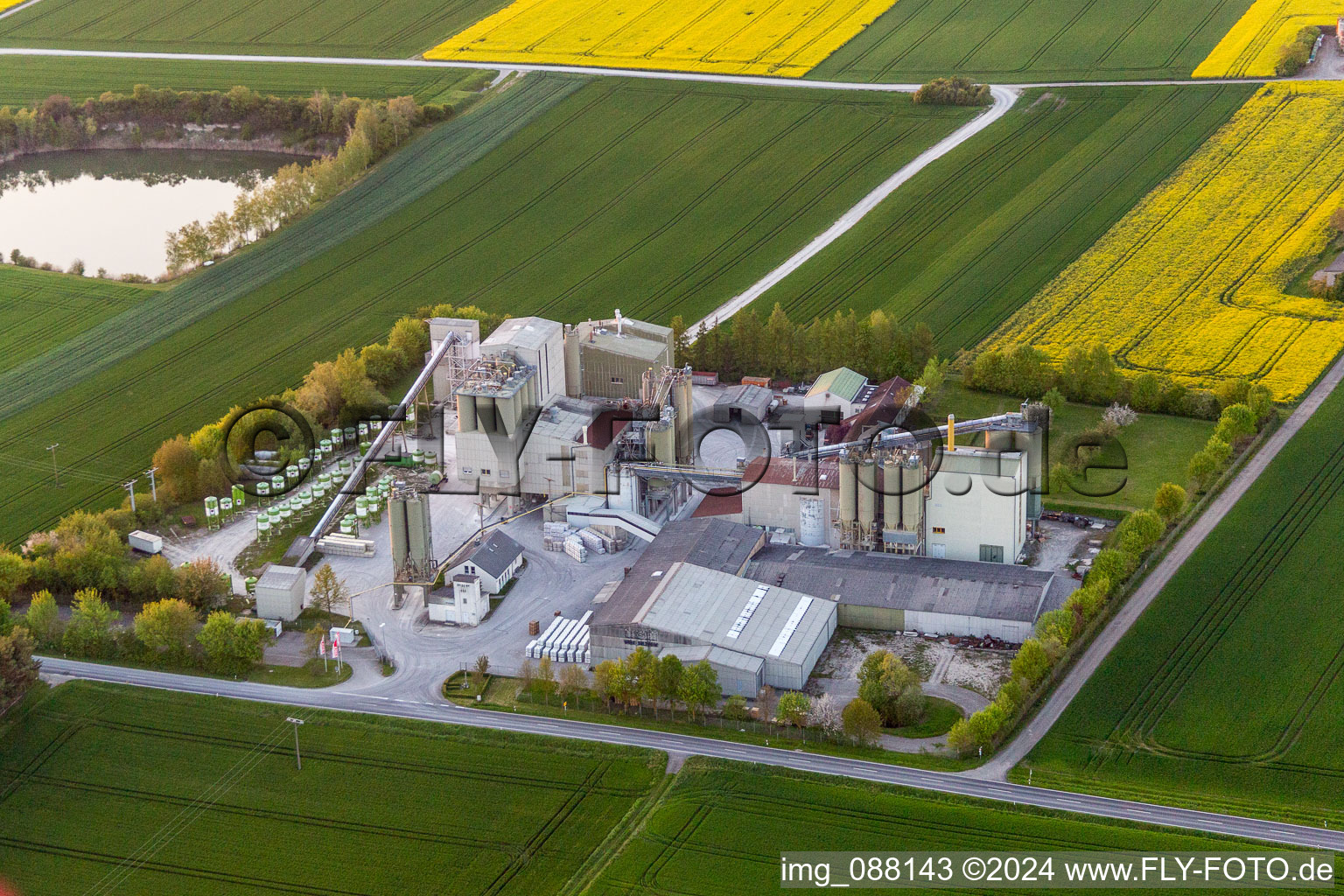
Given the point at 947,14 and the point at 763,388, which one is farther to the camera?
the point at 947,14

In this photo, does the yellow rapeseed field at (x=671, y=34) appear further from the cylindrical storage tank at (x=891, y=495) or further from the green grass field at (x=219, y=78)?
the cylindrical storage tank at (x=891, y=495)

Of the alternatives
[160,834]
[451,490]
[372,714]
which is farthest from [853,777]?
[451,490]

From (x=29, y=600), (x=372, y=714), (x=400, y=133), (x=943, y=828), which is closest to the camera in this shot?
(x=943, y=828)

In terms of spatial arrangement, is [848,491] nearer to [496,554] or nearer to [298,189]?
[496,554]

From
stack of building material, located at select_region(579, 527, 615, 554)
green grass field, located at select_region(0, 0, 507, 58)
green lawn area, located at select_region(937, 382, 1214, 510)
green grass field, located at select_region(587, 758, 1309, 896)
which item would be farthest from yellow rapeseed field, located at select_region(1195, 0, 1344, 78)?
green grass field, located at select_region(587, 758, 1309, 896)

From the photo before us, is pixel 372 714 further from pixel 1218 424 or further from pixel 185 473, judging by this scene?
pixel 1218 424

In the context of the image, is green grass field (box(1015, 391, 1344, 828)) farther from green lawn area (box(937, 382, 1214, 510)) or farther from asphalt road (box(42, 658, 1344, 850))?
green lawn area (box(937, 382, 1214, 510))
